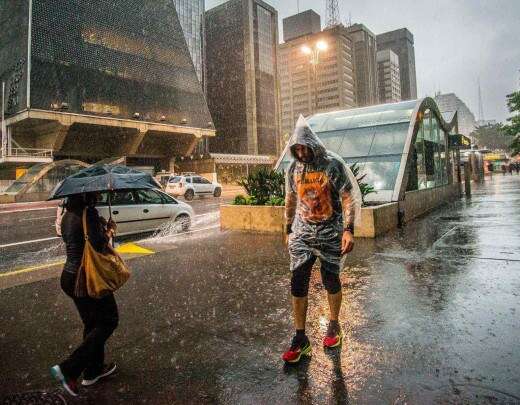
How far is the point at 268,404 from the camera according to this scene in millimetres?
2348

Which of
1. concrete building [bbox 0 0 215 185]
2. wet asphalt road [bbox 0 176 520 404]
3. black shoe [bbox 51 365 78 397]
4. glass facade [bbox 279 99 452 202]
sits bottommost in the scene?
wet asphalt road [bbox 0 176 520 404]

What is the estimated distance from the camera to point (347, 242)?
3119 mm

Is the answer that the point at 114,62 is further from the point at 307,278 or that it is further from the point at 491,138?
the point at 491,138

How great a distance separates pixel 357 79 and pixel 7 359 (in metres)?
200

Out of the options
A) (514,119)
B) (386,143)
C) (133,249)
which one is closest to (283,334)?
(133,249)

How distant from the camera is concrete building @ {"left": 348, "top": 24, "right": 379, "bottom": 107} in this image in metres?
182

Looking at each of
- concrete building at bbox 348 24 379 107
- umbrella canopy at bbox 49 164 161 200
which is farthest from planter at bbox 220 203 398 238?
concrete building at bbox 348 24 379 107

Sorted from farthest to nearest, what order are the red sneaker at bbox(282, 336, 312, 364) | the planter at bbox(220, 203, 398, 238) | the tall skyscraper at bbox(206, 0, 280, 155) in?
the tall skyscraper at bbox(206, 0, 280, 155), the planter at bbox(220, 203, 398, 238), the red sneaker at bbox(282, 336, 312, 364)

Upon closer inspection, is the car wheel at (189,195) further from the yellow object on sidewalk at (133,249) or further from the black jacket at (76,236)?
the black jacket at (76,236)

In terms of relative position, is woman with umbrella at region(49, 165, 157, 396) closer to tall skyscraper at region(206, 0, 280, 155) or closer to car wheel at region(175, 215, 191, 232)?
car wheel at region(175, 215, 191, 232)

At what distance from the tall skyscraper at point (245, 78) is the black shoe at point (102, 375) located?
95374 mm

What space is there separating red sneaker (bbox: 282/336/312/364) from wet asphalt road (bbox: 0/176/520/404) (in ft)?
0.28

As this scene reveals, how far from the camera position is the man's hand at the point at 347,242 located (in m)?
3.11

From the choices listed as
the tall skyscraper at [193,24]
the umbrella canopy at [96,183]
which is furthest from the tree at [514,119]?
the tall skyscraper at [193,24]
